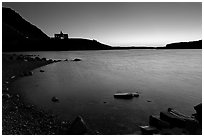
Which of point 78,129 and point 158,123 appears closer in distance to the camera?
point 78,129

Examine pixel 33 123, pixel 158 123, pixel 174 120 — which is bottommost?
pixel 33 123

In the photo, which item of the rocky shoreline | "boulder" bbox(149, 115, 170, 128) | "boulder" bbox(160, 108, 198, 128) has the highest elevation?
"boulder" bbox(160, 108, 198, 128)

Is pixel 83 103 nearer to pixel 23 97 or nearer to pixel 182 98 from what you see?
pixel 23 97

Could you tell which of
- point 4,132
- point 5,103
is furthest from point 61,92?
point 4,132

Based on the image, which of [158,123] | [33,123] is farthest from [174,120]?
[33,123]

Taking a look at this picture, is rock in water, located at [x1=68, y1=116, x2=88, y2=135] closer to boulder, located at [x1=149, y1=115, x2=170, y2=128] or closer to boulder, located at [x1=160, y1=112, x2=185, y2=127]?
boulder, located at [x1=149, y1=115, x2=170, y2=128]

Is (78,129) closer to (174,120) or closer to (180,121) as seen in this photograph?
(174,120)

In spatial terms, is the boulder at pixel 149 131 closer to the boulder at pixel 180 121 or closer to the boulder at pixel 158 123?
the boulder at pixel 158 123

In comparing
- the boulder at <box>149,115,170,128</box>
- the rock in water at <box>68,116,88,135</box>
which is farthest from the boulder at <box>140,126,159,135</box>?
the rock in water at <box>68,116,88,135</box>

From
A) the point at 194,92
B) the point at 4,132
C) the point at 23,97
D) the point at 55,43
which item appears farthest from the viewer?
the point at 55,43

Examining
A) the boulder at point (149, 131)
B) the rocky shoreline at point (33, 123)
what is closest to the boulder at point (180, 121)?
the boulder at point (149, 131)

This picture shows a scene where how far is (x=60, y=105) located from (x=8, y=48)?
5609 inches

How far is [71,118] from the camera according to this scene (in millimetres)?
12711

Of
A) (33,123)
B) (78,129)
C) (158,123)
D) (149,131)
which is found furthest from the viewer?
(33,123)
